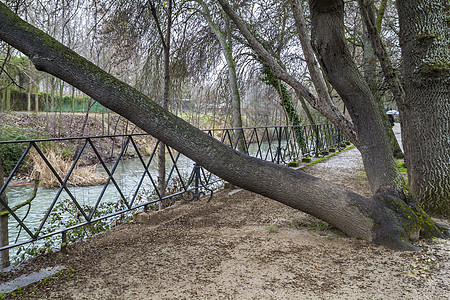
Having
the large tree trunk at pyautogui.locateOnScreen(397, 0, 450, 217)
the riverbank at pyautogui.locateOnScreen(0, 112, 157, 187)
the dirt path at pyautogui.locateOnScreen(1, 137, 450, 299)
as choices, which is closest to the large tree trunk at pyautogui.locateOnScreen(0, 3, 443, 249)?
the dirt path at pyautogui.locateOnScreen(1, 137, 450, 299)

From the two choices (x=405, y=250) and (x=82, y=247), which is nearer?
(x=405, y=250)

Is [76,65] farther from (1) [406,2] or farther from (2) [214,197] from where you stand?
(1) [406,2]

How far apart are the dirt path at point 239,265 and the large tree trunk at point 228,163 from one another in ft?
0.69

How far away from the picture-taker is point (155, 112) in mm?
2955

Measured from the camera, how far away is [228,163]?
3.12 metres

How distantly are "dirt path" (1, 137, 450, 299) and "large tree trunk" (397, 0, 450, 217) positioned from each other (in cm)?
101

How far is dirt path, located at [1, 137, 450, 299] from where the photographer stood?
2396 mm

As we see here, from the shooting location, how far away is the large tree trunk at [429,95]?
3.96 m

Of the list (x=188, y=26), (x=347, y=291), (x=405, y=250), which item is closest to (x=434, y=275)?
(x=405, y=250)

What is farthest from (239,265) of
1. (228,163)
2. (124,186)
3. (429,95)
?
(124,186)

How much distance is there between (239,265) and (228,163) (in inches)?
35.1

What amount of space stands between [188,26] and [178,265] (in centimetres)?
533

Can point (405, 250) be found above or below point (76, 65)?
below

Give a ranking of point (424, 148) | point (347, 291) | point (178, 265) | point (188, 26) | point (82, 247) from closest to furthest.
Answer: point (347, 291)
point (178, 265)
point (82, 247)
point (424, 148)
point (188, 26)
